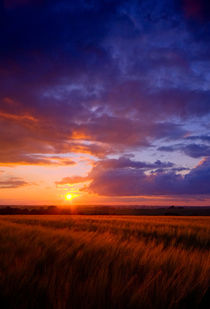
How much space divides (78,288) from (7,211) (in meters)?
44.8

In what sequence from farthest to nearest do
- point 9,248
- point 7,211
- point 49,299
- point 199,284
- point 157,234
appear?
1. point 7,211
2. point 157,234
3. point 9,248
4. point 199,284
5. point 49,299

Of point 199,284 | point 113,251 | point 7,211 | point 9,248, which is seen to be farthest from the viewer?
point 7,211

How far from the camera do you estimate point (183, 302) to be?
154 cm

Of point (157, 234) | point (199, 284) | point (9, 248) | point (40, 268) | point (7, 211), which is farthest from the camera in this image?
point (7, 211)

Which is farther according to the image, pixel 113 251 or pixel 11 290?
pixel 113 251

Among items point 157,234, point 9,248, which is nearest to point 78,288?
point 9,248

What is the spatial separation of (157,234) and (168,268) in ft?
15.8

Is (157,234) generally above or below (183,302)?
below

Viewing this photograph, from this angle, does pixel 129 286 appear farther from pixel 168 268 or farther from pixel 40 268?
pixel 40 268

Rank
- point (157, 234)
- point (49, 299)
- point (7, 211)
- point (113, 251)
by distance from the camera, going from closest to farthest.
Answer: point (49, 299) → point (113, 251) → point (157, 234) → point (7, 211)

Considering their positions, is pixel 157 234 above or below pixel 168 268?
below

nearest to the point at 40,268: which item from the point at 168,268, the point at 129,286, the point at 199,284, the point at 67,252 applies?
the point at 67,252

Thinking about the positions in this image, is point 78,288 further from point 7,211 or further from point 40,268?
point 7,211

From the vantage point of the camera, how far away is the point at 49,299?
1.44 meters
